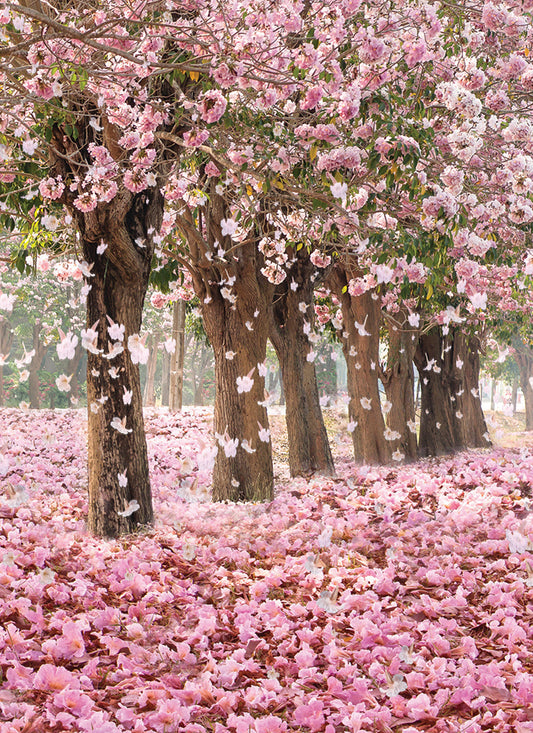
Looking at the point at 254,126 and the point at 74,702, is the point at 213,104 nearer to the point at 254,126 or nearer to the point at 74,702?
the point at 254,126

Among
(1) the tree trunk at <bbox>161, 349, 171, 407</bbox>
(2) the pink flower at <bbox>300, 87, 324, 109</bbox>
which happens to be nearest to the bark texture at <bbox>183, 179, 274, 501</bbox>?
(2) the pink flower at <bbox>300, 87, 324, 109</bbox>

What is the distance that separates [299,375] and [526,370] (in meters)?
24.9

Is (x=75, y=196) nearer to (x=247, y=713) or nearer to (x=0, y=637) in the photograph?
(x=0, y=637)

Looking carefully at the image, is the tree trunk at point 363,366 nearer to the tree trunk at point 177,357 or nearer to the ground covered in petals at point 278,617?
the ground covered in petals at point 278,617

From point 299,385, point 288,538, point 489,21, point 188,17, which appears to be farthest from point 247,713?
point 299,385

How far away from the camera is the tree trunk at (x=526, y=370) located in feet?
109

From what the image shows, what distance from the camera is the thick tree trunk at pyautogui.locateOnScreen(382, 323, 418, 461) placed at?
48.3 ft

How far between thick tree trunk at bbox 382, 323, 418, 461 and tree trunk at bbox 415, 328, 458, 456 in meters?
2.33

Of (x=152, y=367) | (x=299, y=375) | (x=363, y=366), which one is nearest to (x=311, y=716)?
(x=299, y=375)

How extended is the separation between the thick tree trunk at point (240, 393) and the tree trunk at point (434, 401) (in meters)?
8.44

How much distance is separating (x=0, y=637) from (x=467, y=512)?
4.68 m

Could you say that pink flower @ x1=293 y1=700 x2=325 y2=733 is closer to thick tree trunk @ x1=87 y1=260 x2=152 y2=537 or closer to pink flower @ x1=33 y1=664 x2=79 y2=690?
pink flower @ x1=33 y1=664 x2=79 y2=690

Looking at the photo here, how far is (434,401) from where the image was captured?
57.0 feet

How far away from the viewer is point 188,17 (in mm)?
7562
